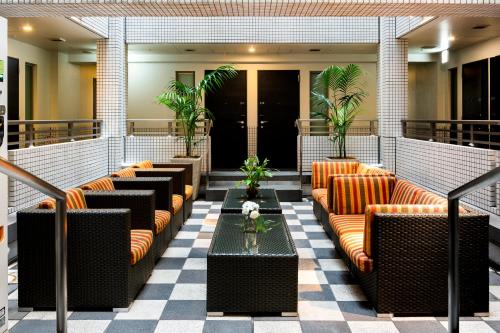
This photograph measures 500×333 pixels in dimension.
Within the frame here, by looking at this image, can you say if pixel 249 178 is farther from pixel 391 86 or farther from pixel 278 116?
pixel 278 116

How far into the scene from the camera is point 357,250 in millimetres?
4102

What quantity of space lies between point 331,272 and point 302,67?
8393mm

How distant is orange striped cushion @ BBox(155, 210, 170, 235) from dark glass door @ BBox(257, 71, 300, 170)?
7.10m

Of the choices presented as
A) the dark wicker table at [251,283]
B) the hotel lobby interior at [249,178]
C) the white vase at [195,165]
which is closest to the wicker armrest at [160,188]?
the hotel lobby interior at [249,178]

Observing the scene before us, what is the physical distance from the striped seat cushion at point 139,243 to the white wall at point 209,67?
829 centimetres

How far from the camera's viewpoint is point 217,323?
3.65 m

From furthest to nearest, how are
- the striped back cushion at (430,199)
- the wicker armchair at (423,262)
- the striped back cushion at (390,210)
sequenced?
the striped back cushion at (430,199), the striped back cushion at (390,210), the wicker armchair at (423,262)

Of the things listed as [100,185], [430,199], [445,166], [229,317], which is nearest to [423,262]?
[430,199]

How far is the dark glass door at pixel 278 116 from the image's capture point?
12.7m

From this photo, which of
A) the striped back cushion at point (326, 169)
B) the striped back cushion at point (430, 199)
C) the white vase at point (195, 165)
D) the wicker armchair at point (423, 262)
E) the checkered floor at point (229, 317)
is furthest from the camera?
the white vase at point (195, 165)

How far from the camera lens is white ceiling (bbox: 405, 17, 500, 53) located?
8.79 meters

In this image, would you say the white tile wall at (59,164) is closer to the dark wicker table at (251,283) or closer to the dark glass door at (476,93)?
the dark wicker table at (251,283)

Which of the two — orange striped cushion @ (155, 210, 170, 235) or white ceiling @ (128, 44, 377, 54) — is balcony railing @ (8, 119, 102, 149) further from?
white ceiling @ (128, 44, 377, 54)

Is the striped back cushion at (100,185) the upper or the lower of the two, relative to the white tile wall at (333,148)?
lower
